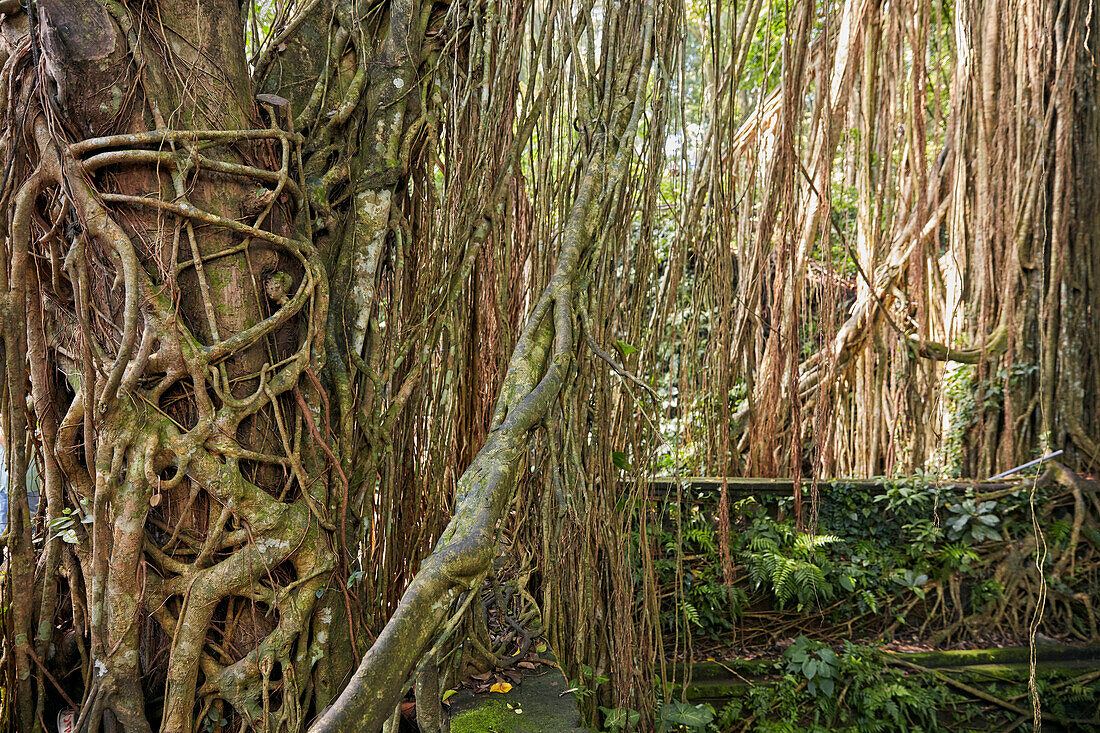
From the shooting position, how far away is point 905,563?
3992 mm

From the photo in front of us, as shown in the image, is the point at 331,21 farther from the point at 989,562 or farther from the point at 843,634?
the point at 989,562

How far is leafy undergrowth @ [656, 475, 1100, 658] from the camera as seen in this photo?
3762mm

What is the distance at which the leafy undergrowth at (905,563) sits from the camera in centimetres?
376

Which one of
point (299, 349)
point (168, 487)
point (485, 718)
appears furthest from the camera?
point (485, 718)

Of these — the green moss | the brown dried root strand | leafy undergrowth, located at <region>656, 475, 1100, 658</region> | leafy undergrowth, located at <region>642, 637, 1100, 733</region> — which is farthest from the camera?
leafy undergrowth, located at <region>656, 475, 1100, 658</region>

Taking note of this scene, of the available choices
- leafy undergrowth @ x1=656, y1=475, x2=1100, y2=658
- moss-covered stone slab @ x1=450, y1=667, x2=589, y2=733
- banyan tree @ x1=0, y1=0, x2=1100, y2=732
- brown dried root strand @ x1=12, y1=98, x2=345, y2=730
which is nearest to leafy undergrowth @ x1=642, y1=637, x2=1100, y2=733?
leafy undergrowth @ x1=656, y1=475, x2=1100, y2=658

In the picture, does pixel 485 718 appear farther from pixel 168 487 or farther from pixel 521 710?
pixel 168 487

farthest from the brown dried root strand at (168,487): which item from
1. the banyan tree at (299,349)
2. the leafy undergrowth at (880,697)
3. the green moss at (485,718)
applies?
the leafy undergrowth at (880,697)

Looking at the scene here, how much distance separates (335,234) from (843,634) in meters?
3.60

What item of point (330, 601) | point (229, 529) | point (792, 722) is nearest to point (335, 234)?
point (229, 529)

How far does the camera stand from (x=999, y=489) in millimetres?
4059

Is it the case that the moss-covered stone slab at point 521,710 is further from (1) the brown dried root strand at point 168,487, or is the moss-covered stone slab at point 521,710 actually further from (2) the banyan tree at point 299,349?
(1) the brown dried root strand at point 168,487

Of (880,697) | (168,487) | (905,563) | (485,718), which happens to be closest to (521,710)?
(485,718)

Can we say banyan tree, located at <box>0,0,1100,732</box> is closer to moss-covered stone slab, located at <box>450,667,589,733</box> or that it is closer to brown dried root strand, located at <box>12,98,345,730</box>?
brown dried root strand, located at <box>12,98,345,730</box>
